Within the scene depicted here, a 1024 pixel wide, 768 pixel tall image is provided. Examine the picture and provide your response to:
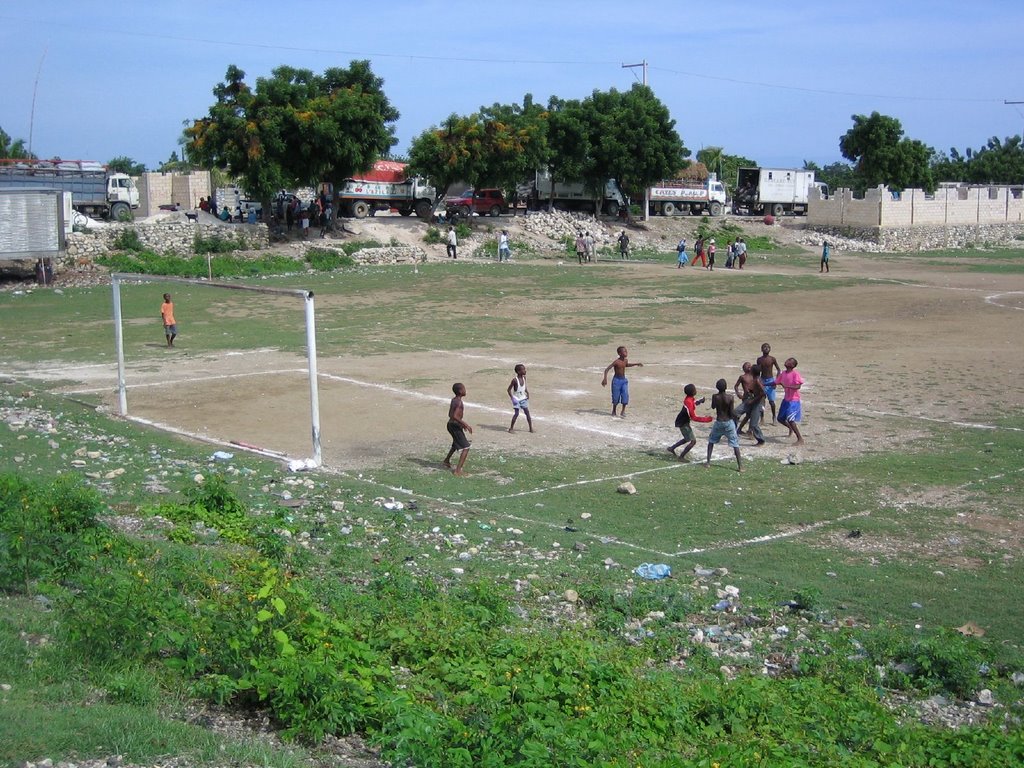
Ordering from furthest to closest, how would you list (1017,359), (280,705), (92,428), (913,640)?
(1017,359) < (92,428) < (913,640) < (280,705)

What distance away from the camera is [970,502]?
45.1 feet

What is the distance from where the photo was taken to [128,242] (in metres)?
45.7

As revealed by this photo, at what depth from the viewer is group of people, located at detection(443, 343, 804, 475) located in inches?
606

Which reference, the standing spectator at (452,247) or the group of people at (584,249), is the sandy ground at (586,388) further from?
the standing spectator at (452,247)

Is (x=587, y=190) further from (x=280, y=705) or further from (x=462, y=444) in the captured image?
(x=280, y=705)

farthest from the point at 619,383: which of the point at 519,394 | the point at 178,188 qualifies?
the point at 178,188

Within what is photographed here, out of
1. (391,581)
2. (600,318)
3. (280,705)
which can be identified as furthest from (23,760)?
(600,318)

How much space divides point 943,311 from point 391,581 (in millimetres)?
30240

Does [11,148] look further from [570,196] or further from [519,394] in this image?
[519,394]

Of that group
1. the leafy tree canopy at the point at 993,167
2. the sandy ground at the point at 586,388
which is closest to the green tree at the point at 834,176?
the leafy tree canopy at the point at 993,167

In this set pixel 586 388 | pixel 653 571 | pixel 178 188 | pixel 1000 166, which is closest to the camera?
pixel 653 571

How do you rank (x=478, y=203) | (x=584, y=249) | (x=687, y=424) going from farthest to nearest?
(x=478, y=203) → (x=584, y=249) → (x=687, y=424)

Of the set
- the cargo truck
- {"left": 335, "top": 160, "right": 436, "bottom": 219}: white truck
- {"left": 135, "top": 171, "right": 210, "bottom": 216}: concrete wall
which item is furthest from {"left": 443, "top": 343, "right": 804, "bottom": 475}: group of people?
{"left": 135, "top": 171, "right": 210, "bottom": 216}: concrete wall

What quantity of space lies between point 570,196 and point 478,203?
30.3 feet
